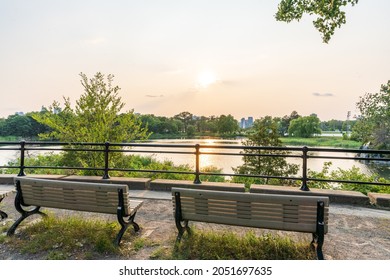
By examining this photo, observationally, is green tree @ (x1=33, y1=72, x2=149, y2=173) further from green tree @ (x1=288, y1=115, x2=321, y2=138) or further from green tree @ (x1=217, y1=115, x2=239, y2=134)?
green tree @ (x1=288, y1=115, x2=321, y2=138)

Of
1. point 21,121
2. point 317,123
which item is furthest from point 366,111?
point 21,121

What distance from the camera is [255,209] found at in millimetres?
3188

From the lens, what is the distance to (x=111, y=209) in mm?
3705

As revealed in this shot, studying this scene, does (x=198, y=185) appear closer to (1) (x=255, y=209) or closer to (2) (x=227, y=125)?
(1) (x=255, y=209)

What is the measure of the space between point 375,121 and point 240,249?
39769mm

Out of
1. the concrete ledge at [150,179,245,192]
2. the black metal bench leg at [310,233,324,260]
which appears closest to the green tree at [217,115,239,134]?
the concrete ledge at [150,179,245,192]

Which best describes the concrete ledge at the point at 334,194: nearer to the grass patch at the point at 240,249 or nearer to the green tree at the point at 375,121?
the grass patch at the point at 240,249

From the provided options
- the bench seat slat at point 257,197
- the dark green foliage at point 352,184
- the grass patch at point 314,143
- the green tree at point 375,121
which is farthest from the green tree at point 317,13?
the green tree at point 375,121

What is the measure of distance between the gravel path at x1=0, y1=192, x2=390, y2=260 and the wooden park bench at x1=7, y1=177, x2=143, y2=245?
1.50ft

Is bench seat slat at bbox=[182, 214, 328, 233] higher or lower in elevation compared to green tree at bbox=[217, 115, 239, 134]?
lower

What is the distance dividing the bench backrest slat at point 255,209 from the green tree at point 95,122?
7.11 metres

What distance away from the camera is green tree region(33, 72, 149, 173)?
32.9 ft

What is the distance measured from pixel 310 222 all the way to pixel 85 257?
2.63 meters

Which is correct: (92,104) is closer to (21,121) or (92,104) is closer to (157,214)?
(157,214)
